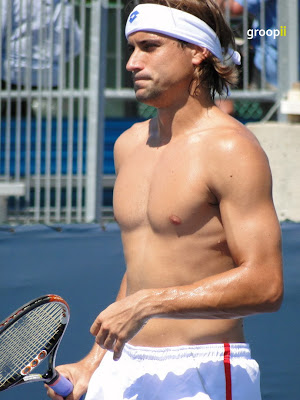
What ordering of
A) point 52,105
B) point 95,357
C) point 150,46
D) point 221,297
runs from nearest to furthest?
point 221,297
point 150,46
point 95,357
point 52,105

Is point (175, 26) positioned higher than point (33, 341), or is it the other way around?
point (175, 26)

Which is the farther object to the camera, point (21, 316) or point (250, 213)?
point (21, 316)

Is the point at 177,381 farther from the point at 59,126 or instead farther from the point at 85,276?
the point at 59,126

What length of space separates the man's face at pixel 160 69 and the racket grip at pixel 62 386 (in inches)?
39.1

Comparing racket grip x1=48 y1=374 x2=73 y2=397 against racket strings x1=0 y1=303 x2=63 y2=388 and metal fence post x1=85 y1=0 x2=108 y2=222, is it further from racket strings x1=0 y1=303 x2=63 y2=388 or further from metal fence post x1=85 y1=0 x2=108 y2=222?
metal fence post x1=85 y1=0 x2=108 y2=222

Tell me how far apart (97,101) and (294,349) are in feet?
10.6

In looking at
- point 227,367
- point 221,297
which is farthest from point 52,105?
point 221,297

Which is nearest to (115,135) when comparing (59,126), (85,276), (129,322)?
(59,126)

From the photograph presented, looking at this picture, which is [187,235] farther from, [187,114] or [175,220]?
[187,114]

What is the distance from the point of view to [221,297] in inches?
90.5

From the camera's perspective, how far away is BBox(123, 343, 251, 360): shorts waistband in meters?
2.53

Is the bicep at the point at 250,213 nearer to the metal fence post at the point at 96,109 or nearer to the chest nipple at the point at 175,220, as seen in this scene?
the chest nipple at the point at 175,220

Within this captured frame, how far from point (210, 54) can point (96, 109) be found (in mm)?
3861

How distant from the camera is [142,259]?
104 inches
